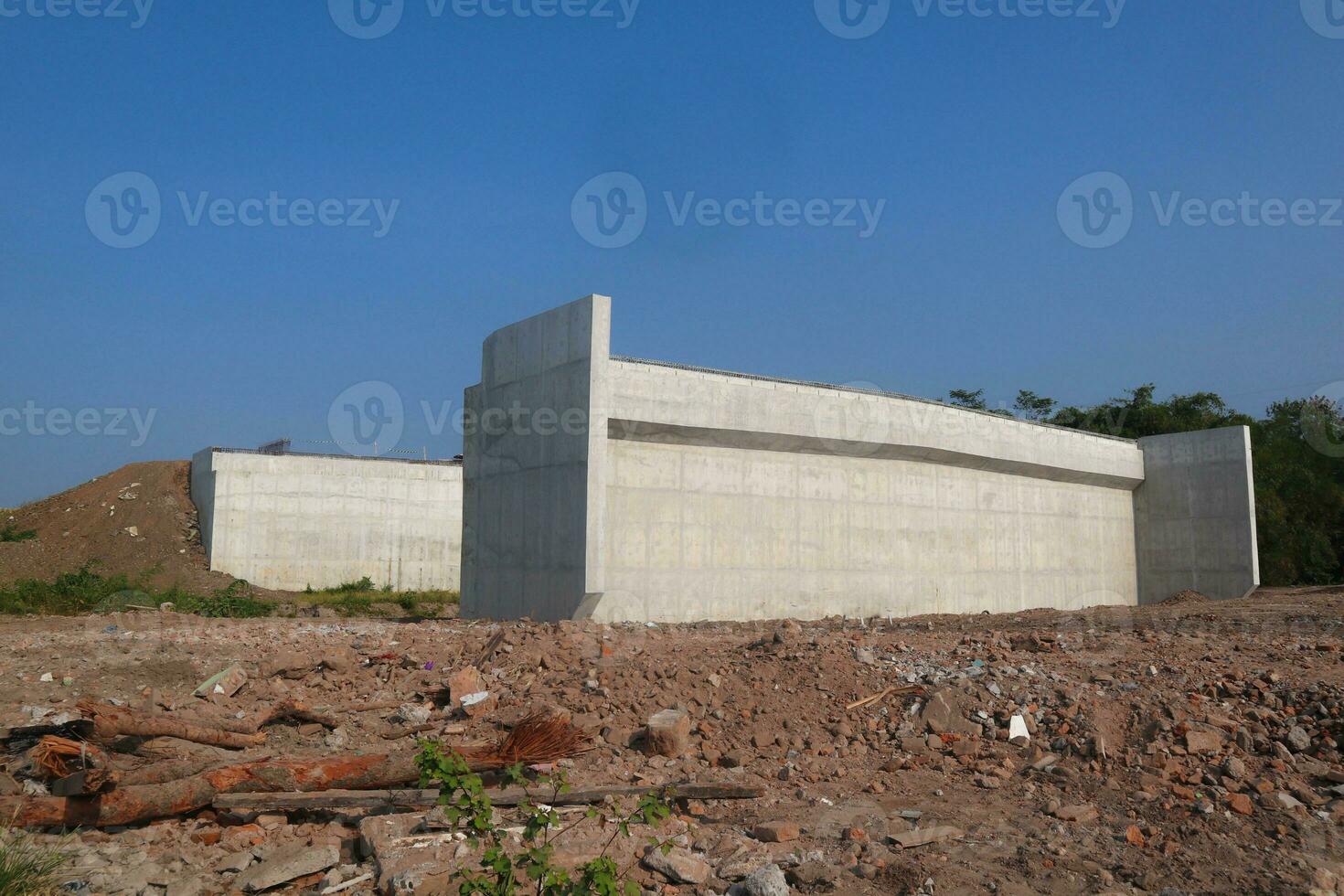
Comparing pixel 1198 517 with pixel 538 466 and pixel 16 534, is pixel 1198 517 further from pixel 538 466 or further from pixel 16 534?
pixel 16 534

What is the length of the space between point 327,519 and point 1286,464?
35.2m

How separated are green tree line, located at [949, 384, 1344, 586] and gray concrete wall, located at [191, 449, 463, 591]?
1878 centimetres

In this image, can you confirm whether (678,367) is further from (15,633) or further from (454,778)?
(454,778)

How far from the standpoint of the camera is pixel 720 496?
57.8ft

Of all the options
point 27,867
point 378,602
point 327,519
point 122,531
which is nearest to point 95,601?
point 378,602

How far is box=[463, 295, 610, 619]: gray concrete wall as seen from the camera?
15.1 meters

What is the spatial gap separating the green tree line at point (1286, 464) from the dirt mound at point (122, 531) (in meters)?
25.0

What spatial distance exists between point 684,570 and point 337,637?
630 cm

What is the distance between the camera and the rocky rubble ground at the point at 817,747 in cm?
571

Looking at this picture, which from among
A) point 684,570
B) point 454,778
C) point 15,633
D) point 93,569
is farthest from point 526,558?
point 93,569

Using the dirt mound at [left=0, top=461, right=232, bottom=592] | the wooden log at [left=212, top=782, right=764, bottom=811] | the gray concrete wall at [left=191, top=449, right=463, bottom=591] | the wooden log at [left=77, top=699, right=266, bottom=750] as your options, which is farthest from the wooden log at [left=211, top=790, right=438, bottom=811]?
the gray concrete wall at [left=191, top=449, right=463, bottom=591]

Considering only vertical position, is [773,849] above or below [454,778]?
below

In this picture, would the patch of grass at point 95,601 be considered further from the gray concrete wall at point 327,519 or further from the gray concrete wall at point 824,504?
the gray concrete wall at point 824,504

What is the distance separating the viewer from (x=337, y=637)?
13.1 meters
